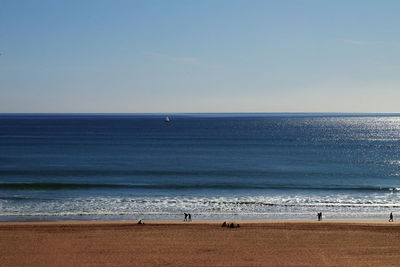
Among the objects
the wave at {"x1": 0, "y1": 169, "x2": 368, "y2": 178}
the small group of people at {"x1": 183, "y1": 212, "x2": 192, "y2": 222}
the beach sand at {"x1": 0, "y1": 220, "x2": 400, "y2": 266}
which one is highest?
the wave at {"x1": 0, "y1": 169, "x2": 368, "y2": 178}

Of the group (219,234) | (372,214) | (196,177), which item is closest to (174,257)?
(219,234)

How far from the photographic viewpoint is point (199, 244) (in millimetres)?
23469

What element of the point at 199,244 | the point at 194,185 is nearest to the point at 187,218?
the point at 199,244

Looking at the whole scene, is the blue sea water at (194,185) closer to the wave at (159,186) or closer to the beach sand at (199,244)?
the wave at (159,186)

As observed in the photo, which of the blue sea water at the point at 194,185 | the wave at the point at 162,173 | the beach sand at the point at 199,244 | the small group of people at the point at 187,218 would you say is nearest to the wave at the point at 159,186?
the blue sea water at the point at 194,185

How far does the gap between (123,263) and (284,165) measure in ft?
140

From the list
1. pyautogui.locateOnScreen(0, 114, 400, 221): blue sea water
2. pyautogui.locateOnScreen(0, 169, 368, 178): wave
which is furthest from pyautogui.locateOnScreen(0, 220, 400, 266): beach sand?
pyautogui.locateOnScreen(0, 169, 368, 178): wave

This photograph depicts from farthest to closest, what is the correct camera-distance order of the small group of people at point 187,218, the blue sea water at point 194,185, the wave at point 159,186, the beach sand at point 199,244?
the wave at point 159,186 → the blue sea water at point 194,185 → the small group of people at point 187,218 → the beach sand at point 199,244

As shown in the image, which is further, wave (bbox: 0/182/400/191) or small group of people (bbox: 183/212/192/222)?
wave (bbox: 0/182/400/191)

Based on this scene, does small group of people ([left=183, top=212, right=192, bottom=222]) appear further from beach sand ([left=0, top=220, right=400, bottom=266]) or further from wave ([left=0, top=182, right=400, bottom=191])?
wave ([left=0, top=182, right=400, bottom=191])

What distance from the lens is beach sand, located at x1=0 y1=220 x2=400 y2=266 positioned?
814 inches

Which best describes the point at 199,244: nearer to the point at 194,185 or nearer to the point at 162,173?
the point at 194,185

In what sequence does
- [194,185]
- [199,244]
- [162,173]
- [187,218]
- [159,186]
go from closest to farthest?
[199,244]
[187,218]
[159,186]
[194,185]
[162,173]

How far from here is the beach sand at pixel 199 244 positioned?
20.7 metres
